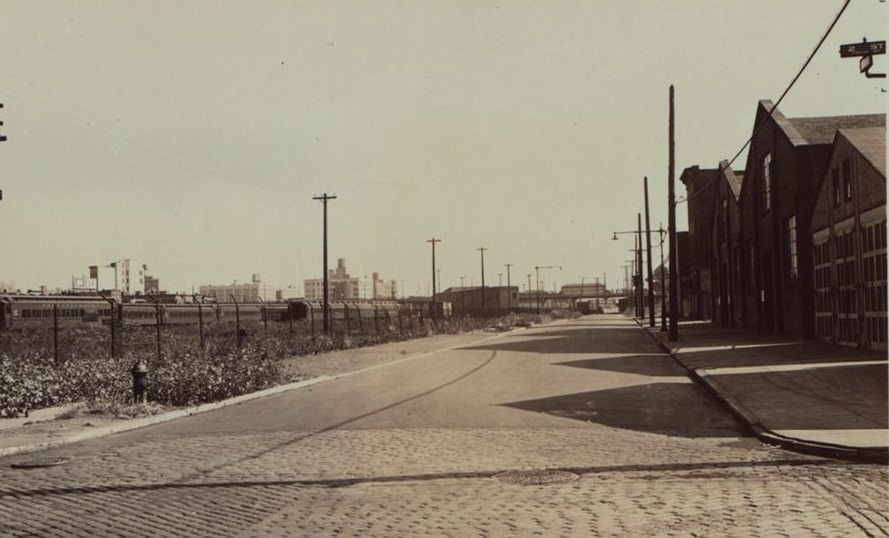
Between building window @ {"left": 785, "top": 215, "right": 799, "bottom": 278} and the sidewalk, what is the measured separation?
14.8ft

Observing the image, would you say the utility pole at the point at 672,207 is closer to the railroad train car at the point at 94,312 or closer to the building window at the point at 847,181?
the building window at the point at 847,181

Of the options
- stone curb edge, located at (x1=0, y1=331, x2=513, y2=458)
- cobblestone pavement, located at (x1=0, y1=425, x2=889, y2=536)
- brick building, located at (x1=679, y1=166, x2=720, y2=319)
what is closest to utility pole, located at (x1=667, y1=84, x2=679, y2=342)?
stone curb edge, located at (x1=0, y1=331, x2=513, y2=458)

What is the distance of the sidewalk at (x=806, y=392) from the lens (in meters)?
9.52

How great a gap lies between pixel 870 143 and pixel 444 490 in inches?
737

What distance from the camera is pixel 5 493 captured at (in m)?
8.04

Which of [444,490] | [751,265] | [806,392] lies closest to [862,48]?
[806,392]

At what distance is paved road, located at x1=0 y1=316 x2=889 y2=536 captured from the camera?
21.1 feet

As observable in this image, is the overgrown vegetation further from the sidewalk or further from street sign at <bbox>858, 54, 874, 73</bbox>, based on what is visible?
street sign at <bbox>858, 54, 874, 73</bbox>

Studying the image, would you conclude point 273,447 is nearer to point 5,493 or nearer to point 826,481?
point 5,493

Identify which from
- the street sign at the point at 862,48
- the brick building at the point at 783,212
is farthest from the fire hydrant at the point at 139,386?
the brick building at the point at 783,212

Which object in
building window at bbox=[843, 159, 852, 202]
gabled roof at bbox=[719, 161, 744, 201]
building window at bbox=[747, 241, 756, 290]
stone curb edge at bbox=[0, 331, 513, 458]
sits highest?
gabled roof at bbox=[719, 161, 744, 201]

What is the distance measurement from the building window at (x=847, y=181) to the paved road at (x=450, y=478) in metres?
Result: 10.8

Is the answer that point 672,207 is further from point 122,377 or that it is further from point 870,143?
point 122,377

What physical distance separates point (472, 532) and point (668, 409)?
810 centimetres
